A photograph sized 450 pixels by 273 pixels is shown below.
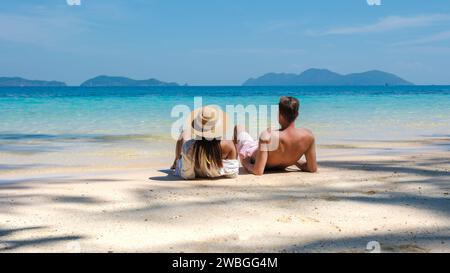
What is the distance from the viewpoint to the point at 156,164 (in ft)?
24.6

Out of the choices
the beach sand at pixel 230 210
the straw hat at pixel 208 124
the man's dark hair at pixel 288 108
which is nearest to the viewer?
the beach sand at pixel 230 210

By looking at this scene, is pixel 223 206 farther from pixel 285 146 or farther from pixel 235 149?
pixel 285 146

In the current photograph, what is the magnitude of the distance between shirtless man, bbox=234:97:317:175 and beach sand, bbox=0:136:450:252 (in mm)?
206

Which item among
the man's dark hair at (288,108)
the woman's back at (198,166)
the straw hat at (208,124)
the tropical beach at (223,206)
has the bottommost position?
the tropical beach at (223,206)

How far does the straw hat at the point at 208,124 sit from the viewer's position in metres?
5.79

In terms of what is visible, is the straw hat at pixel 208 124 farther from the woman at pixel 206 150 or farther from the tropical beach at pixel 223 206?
the tropical beach at pixel 223 206

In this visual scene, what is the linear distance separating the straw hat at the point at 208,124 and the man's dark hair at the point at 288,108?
30.4 inches

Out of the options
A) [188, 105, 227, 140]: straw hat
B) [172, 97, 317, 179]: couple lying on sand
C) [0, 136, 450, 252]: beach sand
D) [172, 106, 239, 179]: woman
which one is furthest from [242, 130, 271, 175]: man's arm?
[188, 105, 227, 140]: straw hat

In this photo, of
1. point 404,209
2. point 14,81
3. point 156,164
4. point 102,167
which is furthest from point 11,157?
point 14,81

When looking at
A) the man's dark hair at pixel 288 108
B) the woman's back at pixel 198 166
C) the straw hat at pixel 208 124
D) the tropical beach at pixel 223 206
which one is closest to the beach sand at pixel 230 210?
the tropical beach at pixel 223 206

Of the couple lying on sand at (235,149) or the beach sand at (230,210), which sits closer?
the beach sand at (230,210)

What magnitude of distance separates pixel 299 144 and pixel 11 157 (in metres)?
5.05

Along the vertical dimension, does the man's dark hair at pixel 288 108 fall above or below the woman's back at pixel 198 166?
above
